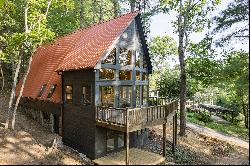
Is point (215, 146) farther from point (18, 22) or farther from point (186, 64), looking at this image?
point (18, 22)

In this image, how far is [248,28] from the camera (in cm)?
1625

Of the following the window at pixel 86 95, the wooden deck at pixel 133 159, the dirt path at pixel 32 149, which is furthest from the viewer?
the window at pixel 86 95

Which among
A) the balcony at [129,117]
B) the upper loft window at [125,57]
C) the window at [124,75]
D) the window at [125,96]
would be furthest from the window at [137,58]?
the balcony at [129,117]

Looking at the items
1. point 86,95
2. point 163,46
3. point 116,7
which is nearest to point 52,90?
point 86,95

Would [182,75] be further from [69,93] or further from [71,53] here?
[69,93]

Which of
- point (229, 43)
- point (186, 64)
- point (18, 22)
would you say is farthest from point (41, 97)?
point (229, 43)

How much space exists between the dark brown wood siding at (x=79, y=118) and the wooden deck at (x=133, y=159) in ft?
3.49

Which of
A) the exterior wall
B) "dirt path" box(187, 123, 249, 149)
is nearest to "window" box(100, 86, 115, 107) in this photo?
the exterior wall

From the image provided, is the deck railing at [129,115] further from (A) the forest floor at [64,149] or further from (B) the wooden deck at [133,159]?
(A) the forest floor at [64,149]

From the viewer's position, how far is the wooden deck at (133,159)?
695 inches

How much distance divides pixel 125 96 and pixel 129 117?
14.2 ft

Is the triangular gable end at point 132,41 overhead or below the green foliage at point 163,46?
below

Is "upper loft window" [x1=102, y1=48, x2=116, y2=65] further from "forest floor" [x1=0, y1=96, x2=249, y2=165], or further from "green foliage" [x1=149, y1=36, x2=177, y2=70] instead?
"green foliage" [x1=149, y1=36, x2=177, y2=70]

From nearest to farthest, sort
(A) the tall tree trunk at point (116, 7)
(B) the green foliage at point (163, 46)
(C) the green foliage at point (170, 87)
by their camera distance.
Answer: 1. (C) the green foliage at point (170, 87)
2. (A) the tall tree trunk at point (116, 7)
3. (B) the green foliage at point (163, 46)
